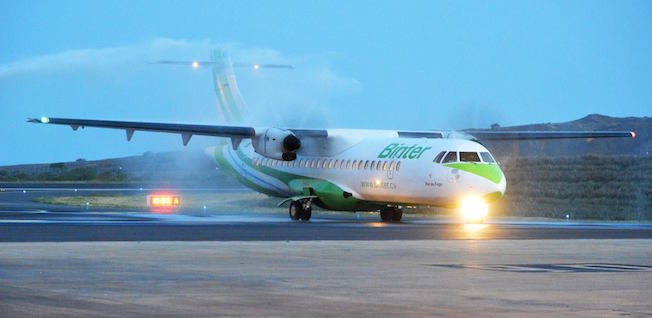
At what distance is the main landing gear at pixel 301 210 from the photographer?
44.1m

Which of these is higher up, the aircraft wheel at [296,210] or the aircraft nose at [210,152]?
the aircraft nose at [210,152]

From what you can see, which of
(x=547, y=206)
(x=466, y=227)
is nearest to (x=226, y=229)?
(x=466, y=227)

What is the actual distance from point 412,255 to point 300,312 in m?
9.51

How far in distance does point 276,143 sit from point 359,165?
3146mm

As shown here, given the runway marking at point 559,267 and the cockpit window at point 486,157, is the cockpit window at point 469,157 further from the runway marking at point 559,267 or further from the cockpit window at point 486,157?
the runway marking at point 559,267

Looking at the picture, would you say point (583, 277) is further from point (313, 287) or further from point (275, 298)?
point (275, 298)

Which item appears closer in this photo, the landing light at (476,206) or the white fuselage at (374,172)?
the landing light at (476,206)

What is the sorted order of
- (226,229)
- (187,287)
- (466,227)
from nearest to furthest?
(187,287) < (226,229) < (466,227)

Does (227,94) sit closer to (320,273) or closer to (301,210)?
(301,210)

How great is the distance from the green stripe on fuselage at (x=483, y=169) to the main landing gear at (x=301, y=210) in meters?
6.79

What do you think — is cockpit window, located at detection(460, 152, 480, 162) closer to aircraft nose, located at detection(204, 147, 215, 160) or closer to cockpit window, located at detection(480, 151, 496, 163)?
cockpit window, located at detection(480, 151, 496, 163)

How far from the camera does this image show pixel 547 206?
180 ft

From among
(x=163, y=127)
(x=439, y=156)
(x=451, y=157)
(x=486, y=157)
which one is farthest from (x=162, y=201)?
(x=486, y=157)

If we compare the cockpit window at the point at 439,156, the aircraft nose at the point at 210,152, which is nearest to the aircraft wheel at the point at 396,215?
the cockpit window at the point at 439,156
